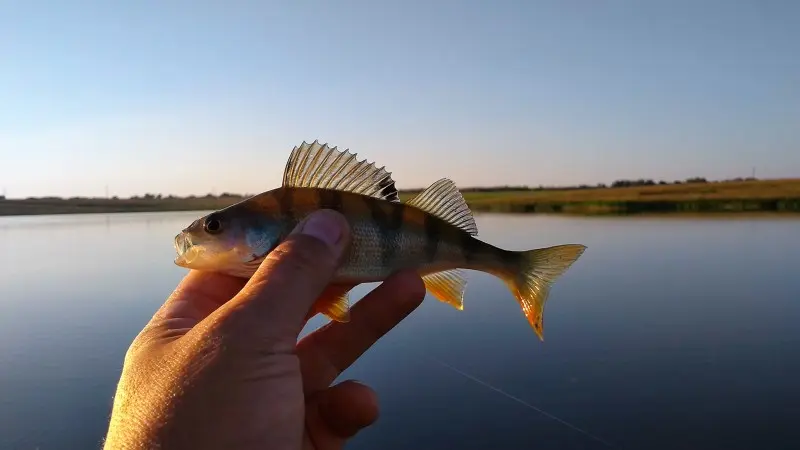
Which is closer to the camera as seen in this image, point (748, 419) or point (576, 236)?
point (748, 419)

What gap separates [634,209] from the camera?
2045 inches

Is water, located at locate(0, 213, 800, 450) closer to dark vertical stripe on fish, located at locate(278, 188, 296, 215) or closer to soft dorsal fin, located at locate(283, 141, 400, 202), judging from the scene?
soft dorsal fin, located at locate(283, 141, 400, 202)

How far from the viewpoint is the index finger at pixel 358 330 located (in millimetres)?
3146

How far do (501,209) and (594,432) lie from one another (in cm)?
5241

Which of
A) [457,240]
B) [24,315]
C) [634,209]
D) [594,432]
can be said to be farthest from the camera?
[634,209]

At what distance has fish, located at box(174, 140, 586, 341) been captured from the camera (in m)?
3.02

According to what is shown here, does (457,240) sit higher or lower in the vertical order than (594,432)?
higher

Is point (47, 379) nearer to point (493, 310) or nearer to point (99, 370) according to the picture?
point (99, 370)

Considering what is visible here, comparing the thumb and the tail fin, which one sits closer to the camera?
the thumb

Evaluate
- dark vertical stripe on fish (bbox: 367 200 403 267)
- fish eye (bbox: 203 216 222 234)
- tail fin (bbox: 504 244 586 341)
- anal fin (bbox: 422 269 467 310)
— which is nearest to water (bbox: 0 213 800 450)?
tail fin (bbox: 504 244 586 341)

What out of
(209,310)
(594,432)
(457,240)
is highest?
(457,240)

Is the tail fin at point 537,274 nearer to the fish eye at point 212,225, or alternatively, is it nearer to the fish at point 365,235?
the fish at point 365,235

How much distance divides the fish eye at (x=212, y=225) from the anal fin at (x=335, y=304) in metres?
0.64

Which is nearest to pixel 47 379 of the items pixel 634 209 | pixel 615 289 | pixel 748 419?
pixel 748 419
